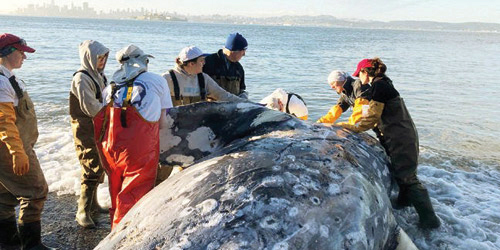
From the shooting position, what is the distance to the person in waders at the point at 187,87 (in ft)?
17.1

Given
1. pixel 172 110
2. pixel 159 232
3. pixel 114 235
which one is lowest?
Result: pixel 114 235

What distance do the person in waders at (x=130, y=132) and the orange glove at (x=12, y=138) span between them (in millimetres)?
1075

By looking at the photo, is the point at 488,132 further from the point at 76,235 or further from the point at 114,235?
the point at 114,235

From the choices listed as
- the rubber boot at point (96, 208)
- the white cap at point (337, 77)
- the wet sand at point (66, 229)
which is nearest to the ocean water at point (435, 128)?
the rubber boot at point (96, 208)

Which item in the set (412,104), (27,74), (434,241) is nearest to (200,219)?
(434,241)

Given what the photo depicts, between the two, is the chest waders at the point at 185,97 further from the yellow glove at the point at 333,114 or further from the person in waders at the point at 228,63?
the yellow glove at the point at 333,114

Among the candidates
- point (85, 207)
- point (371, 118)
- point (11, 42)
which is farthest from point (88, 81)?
point (371, 118)

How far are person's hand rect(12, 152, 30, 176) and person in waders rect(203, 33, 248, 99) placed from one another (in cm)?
285

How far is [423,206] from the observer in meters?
5.66

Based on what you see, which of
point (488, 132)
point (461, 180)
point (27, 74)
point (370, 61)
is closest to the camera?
point (370, 61)

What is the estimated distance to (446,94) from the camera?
788 inches

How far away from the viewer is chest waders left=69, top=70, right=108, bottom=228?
5.31 meters

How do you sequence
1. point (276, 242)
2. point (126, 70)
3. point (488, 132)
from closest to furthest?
point (276, 242) < point (126, 70) < point (488, 132)

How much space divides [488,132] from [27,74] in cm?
2148
